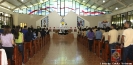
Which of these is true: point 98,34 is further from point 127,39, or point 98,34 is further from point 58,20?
point 58,20

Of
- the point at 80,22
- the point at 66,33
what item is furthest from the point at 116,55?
the point at 80,22

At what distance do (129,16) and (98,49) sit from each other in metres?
9.95

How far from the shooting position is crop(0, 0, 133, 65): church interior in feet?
19.4

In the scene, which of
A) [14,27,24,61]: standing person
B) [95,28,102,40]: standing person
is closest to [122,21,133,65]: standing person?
[14,27,24,61]: standing person

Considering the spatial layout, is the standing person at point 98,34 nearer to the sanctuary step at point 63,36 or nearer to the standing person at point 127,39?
the standing person at point 127,39

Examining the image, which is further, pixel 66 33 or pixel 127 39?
pixel 66 33

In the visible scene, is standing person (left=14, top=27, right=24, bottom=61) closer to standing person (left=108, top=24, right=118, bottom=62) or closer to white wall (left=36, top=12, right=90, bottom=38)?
standing person (left=108, top=24, right=118, bottom=62)

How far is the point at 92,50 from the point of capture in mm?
11156

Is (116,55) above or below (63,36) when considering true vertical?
above

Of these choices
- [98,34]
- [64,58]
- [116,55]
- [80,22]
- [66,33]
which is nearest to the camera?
[116,55]

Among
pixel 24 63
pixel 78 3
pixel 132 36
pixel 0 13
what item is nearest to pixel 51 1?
pixel 78 3

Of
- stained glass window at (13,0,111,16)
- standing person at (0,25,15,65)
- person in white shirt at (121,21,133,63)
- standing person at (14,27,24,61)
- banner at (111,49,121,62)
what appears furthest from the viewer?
stained glass window at (13,0,111,16)

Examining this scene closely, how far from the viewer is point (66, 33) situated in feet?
73.8

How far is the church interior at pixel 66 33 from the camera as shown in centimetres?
591
